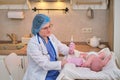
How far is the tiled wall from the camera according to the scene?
3270 mm

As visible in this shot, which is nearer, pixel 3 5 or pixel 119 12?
pixel 119 12

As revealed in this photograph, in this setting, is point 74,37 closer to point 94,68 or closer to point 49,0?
point 49,0

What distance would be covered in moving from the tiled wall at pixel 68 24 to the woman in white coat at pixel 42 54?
1.30 metres

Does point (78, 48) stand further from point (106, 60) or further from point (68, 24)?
point (106, 60)

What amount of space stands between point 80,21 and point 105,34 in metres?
0.43

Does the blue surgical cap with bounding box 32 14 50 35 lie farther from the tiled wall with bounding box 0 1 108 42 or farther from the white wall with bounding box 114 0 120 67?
the tiled wall with bounding box 0 1 108 42

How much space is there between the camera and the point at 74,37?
10.9 feet

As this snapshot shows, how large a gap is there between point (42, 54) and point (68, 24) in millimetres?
1492

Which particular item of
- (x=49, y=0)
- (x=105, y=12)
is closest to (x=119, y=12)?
(x=105, y=12)

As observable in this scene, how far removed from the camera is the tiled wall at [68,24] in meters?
3.27

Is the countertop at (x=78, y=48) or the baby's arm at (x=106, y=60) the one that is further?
the countertop at (x=78, y=48)

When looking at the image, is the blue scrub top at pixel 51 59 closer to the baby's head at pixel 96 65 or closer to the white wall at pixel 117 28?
the baby's head at pixel 96 65

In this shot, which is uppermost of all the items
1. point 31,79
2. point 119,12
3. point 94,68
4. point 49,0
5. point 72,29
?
point 49,0

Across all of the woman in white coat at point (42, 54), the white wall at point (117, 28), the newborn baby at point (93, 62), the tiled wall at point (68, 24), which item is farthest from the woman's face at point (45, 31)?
the tiled wall at point (68, 24)
